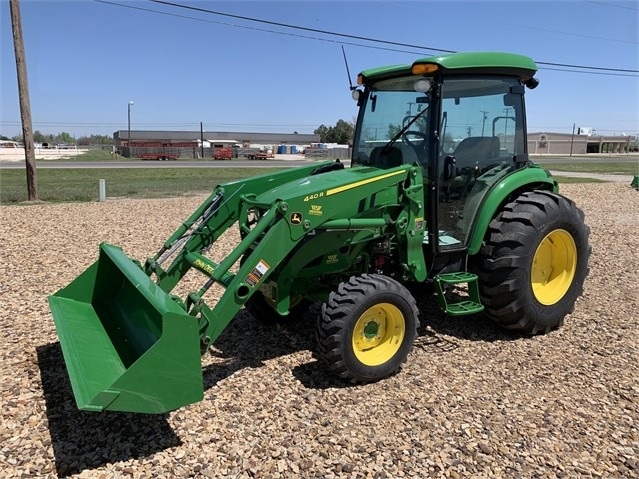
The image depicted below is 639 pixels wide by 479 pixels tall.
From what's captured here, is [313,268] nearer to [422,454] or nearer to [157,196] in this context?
[422,454]

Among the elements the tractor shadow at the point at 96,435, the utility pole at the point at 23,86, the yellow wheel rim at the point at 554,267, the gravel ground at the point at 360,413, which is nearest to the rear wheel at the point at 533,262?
the yellow wheel rim at the point at 554,267

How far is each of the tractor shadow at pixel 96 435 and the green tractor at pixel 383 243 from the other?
0.37 m

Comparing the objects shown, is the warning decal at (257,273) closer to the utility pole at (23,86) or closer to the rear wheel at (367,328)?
the rear wheel at (367,328)

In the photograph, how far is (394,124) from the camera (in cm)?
525

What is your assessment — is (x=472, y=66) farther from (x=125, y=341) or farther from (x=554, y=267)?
(x=125, y=341)

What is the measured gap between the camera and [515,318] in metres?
5.06

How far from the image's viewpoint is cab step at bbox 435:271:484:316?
480 centimetres

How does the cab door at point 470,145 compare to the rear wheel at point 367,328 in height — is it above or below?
above

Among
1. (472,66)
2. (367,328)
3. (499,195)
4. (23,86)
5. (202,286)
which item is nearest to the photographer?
(367,328)

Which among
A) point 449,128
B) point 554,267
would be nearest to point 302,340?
point 449,128

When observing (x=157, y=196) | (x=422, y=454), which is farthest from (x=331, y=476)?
(x=157, y=196)

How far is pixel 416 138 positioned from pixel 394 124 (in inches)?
14.5

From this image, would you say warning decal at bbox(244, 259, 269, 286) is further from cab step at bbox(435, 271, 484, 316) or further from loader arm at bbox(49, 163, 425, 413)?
cab step at bbox(435, 271, 484, 316)

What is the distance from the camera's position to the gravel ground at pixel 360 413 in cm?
329
